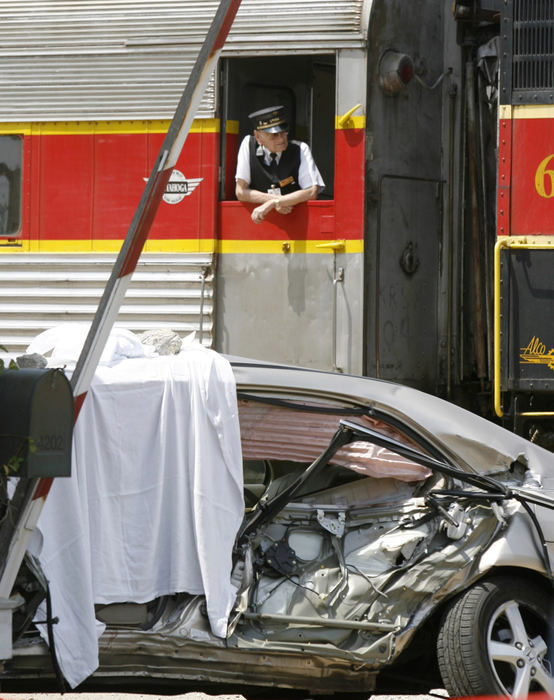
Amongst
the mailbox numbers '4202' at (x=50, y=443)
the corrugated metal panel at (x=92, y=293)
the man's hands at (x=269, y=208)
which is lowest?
the mailbox numbers '4202' at (x=50, y=443)

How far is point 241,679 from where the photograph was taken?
425 cm

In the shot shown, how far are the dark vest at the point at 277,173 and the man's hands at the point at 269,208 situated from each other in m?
0.19

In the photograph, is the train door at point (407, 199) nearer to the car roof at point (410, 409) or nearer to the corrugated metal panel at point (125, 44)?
the corrugated metal panel at point (125, 44)

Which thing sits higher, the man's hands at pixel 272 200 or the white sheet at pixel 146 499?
the man's hands at pixel 272 200

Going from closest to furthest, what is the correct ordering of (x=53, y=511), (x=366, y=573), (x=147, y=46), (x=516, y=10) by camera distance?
A: (x=53, y=511)
(x=366, y=573)
(x=516, y=10)
(x=147, y=46)

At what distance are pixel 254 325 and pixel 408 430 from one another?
117 inches

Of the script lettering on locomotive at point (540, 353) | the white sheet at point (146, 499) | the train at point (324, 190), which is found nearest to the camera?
the white sheet at point (146, 499)

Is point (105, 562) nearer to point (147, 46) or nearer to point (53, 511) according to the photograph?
point (53, 511)

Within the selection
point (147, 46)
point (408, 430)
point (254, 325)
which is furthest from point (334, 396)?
point (147, 46)

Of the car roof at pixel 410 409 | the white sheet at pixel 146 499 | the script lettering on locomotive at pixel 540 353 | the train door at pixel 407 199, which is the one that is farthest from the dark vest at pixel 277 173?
the white sheet at pixel 146 499

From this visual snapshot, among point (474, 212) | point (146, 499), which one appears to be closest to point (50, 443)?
point (146, 499)

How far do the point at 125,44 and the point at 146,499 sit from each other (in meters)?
4.30

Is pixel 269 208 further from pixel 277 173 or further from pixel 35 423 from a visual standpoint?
pixel 35 423

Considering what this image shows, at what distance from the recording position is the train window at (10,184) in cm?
789
